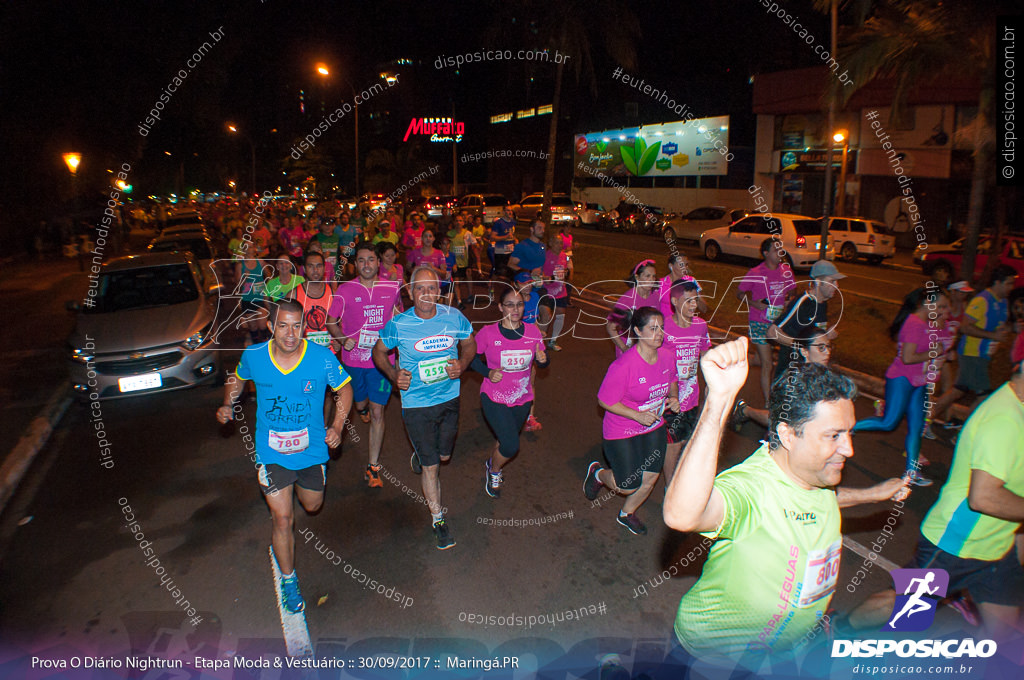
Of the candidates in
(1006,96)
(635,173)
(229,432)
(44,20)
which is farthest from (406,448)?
(635,173)

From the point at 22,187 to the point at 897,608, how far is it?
32.2 m

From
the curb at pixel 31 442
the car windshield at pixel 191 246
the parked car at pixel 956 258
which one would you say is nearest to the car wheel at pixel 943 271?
the parked car at pixel 956 258

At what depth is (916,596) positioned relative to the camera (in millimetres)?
3018

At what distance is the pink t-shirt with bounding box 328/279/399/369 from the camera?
623cm

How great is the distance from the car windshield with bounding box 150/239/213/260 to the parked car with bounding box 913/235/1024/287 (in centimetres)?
1913

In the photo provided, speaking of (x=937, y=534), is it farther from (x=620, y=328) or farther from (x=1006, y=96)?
(x=1006, y=96)

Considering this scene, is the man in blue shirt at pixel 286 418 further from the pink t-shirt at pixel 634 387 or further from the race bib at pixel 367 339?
the pink t-shirt at pixel 634 387

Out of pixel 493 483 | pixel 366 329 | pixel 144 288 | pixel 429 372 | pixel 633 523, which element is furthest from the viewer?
pixel 144 288

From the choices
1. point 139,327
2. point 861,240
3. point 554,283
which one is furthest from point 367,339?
point 861,240

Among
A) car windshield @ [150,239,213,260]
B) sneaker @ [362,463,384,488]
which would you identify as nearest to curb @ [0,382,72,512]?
sneaker @ [362,463,384,488]

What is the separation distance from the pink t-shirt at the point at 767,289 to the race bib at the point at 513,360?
3375 mm

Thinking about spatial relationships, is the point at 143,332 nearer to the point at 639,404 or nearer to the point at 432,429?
the point at 432,429

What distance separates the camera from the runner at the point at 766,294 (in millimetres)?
7359

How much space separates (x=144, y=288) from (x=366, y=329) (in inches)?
193
